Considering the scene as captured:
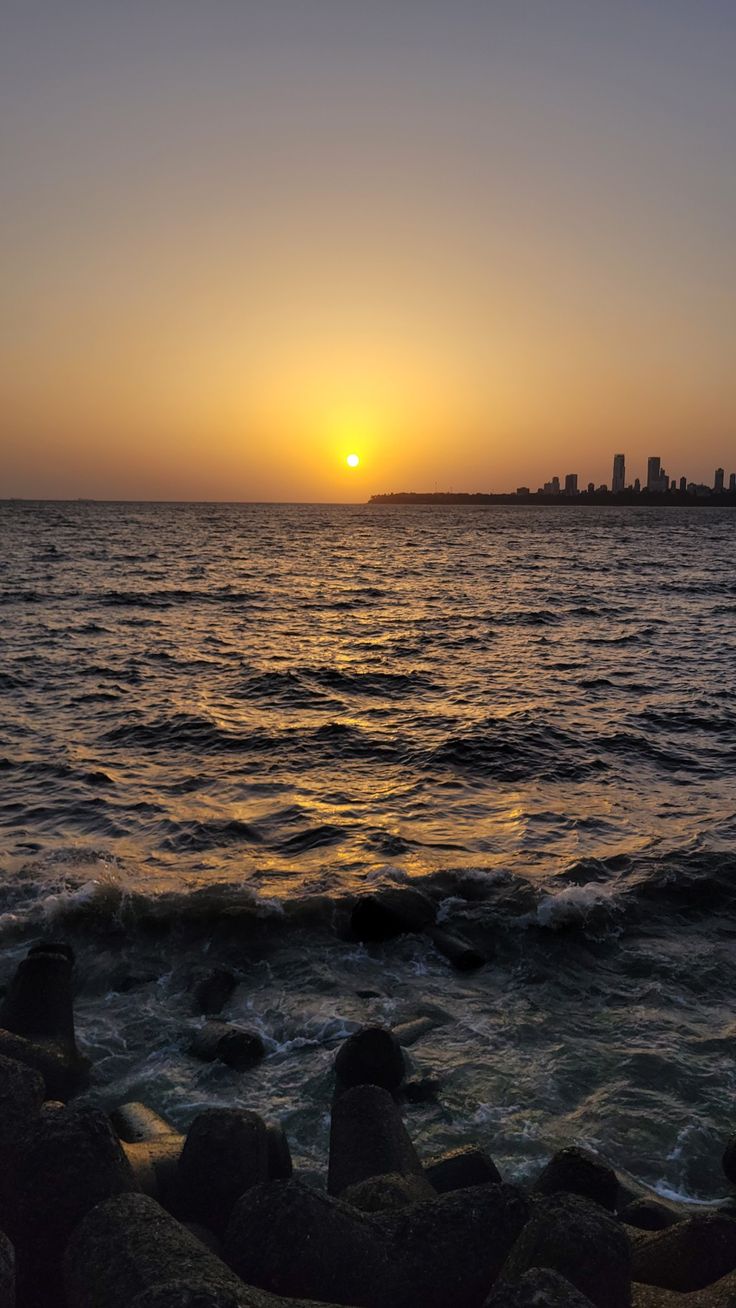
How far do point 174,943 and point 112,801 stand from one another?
492 centimetres

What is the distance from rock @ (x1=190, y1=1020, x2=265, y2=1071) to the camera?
7027 mm

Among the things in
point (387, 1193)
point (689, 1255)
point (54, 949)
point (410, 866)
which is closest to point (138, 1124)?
point (387, 1193)

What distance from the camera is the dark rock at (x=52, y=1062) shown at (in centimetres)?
612

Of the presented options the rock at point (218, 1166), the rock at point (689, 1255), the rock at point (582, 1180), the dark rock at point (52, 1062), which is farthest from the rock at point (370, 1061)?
the rock at point (689, 1255)

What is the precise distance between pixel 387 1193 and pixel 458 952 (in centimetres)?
422

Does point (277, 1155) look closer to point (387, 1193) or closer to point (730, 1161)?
point (387, 1193)

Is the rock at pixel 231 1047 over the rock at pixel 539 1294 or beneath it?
beneath

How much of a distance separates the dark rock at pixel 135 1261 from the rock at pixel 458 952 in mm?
5017

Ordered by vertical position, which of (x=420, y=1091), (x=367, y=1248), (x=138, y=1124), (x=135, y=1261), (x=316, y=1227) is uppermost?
(x=135, y=1261)

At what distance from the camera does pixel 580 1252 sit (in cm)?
395

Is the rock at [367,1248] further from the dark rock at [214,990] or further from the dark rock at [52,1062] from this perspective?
the dark rock at [214,990]

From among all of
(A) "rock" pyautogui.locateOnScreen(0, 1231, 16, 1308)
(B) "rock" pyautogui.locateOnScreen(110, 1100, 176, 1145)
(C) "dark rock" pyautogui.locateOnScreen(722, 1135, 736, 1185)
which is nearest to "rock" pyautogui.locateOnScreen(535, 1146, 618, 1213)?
(C) "dark rock" pyautogui.locateOnScreen(722, 1135, 736, 1185)

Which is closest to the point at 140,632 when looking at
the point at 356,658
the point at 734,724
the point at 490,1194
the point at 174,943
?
the point at 356,658

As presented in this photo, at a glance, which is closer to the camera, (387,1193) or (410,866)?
(387,1193)
